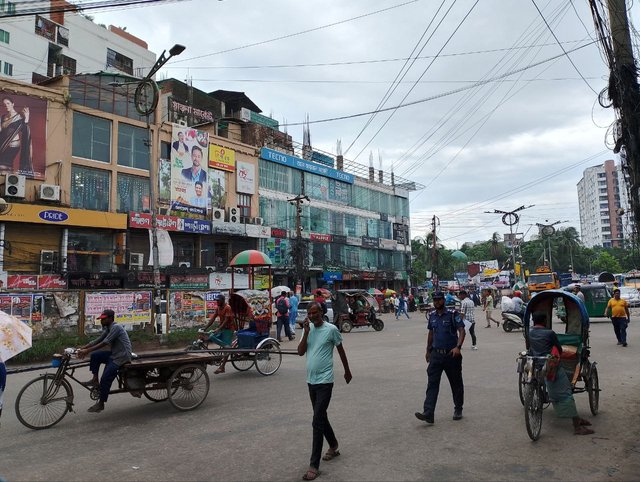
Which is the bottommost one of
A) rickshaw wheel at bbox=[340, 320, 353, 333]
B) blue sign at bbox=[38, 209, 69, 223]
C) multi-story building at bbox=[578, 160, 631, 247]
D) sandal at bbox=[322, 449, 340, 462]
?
rickshaw wheel at bbox=[340, 320, 353, 333]

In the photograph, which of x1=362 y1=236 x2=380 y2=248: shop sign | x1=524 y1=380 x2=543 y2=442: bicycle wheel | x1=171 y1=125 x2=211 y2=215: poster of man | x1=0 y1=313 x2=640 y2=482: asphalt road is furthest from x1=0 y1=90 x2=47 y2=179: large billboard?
x1=362 y1=236 x2=380 y2=248: shop sign

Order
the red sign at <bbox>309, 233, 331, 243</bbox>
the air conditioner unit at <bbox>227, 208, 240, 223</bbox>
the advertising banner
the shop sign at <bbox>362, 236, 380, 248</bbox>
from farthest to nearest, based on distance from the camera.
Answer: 1. the shop sign at <bbox>362, 236, 380, 248</bbox>
2. the red sign at <bbox>309, 233, 331, 243</bbox>
3. the air conditioner unit at <bbox>227, 208, 240, 223</bbox>
4. the advertising banner

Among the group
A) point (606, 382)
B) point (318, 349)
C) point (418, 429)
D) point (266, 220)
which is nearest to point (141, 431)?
point (318, 349)

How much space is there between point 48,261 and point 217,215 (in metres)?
12.0

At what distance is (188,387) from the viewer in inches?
292

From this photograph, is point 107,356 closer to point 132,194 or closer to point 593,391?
point 593,391

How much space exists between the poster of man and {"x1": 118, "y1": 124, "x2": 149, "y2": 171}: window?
2.22 m

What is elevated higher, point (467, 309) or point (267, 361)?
point (467, 309)

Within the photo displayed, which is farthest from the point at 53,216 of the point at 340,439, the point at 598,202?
the point at 598,202

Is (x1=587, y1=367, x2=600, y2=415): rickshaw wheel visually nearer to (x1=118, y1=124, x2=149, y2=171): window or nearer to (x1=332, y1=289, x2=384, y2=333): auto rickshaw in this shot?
(x1=332, y1=289, x2=384, y2=333): auto rickshaw

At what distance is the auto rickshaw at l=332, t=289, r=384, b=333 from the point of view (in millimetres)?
22312

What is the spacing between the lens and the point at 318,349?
16.6ft

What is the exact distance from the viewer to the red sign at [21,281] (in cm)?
2473

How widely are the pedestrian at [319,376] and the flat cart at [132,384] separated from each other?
2981mm
